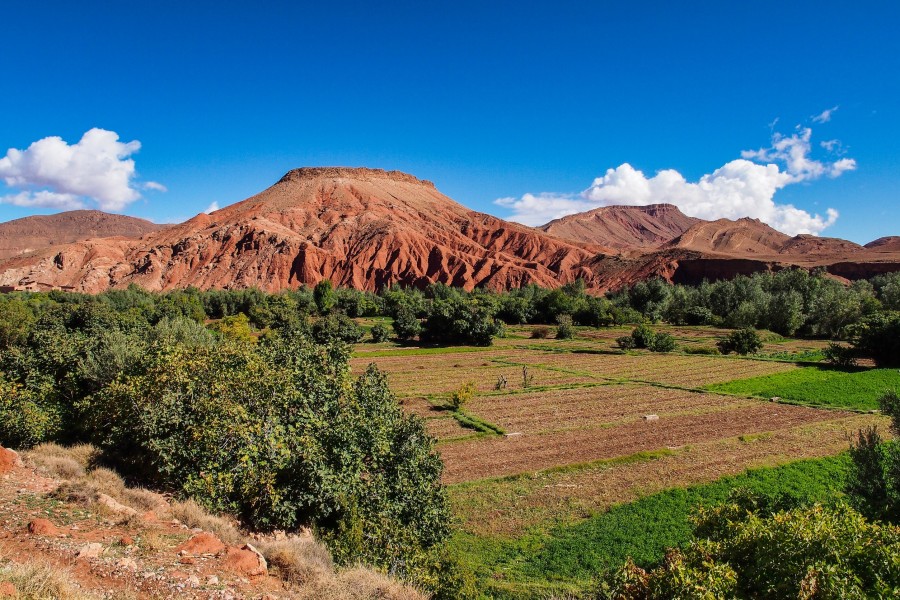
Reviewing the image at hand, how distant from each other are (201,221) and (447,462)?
18295cm

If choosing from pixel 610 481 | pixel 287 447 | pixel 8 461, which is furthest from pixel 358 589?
pixel 610 481

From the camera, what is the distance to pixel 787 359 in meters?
57.5

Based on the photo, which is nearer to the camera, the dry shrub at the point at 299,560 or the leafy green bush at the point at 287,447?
the dry shrub at the point at 299,560

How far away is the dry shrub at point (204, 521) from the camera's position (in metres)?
11.3

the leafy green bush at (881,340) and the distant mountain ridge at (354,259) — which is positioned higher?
the distant mountain ridge at (354,259)

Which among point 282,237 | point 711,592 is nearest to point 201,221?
point 282,237


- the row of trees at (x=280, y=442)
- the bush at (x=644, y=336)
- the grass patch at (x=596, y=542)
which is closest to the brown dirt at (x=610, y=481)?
the grass patch at (x=596, y=542)

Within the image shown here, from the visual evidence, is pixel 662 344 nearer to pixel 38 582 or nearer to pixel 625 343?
pixel 625 343

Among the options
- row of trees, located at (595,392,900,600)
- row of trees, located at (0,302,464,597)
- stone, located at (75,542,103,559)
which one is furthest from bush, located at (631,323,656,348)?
stone, located at (75,542,103,559)

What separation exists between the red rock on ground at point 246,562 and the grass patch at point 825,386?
4261 cm

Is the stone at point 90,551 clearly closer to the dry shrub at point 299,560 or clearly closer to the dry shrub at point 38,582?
the dry shrub at point 38,582

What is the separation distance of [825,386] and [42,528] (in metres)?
53.1

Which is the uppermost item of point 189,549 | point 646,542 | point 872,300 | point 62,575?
point 872,300

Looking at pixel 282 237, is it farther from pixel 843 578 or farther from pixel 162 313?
pixel 843 578
